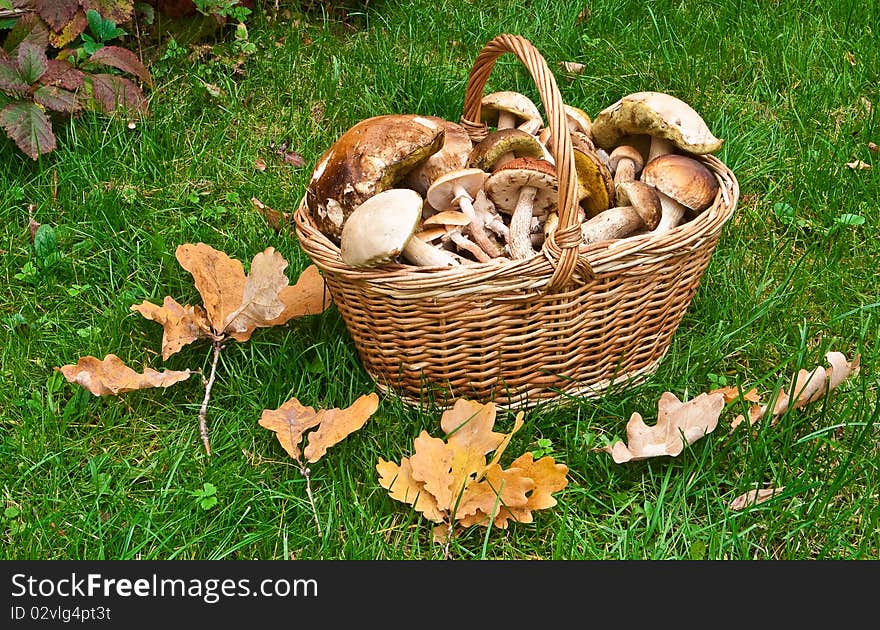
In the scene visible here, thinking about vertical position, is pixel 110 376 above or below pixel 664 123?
below

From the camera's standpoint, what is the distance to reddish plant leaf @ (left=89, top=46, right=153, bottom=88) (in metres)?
3.58

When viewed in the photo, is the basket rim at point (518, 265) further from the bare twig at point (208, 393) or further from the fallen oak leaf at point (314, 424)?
the bare twig at point (208, 393)

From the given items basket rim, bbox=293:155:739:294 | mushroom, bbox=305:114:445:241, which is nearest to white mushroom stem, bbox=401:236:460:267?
basket rim, bbox=293:155:739:294

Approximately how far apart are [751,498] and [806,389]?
1.16ft

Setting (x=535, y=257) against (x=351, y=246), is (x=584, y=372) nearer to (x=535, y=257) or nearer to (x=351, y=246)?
(x=535, y=257)

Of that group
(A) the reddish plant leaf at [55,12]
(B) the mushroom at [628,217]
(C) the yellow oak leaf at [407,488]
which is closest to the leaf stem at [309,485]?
(C) the yellow oak leaf at [407,488]

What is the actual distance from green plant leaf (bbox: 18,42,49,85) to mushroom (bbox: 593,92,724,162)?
87.0 inches

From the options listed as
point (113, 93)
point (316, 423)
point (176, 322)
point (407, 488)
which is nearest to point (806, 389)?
point (407, 488)

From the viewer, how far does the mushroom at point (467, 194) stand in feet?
8.04

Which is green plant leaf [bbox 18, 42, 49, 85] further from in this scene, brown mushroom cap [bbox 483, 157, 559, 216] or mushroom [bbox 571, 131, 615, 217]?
mushroom [bbox 571, 131, 615, 217]

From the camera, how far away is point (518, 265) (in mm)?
2184

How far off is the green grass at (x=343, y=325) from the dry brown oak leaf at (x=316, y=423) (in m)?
0.08

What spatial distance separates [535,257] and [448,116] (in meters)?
1.68

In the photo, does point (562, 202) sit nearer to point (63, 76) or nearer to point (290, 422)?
point (290, 422)
